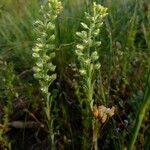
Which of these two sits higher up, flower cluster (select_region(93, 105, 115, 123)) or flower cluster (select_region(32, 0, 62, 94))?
flower cluster (select_region(32, 0, 62, 94))

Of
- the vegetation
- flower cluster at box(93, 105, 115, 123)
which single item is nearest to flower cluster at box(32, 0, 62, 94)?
the vegetation

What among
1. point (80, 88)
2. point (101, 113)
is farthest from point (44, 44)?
point (80, 88)

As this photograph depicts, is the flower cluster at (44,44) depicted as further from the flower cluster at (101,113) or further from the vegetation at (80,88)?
the flower cluster at (101,113)

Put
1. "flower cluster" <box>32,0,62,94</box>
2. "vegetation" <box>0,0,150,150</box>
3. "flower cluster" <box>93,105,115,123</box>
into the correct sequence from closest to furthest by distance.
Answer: "flower cluster" <box>93,105,115,123</box>, "vegetation" <box>0,0,150,150</box>, "flower cluster" <box>32,0,62,94</box>

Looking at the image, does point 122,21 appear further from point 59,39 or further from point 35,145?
point 35,145

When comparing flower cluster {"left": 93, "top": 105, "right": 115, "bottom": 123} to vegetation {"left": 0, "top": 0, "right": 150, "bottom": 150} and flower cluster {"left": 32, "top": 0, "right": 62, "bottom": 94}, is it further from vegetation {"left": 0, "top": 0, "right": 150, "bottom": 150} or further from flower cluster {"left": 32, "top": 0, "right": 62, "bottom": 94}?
flower cluster {"left": 32, "top": 0, "right": 62, "bottom": 94}

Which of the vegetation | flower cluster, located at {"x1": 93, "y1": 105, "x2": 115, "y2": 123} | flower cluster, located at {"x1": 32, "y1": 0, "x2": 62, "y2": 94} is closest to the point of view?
flower cluster, located at {"x1": 93, "y1": 105, "x2": 115, "y2": 123}

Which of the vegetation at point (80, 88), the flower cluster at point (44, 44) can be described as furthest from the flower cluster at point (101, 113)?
the flower cluster at point (44, 44)

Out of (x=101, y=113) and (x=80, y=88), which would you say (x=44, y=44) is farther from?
(x=80, y=88)
